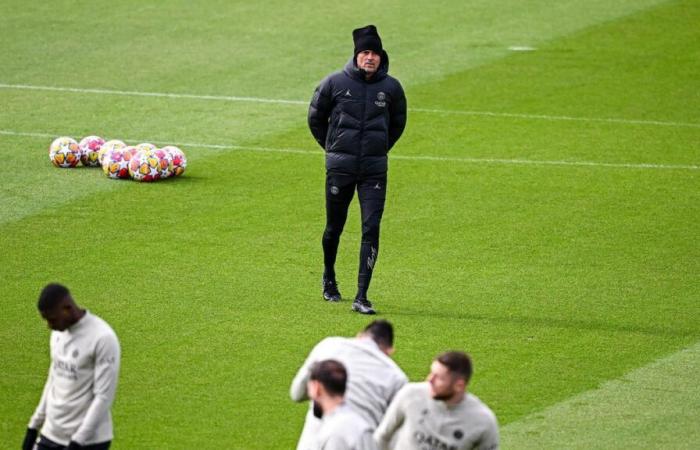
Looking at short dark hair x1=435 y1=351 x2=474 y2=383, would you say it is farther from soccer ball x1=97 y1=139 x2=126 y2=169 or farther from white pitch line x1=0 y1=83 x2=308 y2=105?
white pitch line x1=0 y1=83 x2=308 y2=105

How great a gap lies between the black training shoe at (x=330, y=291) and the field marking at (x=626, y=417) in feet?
11.1

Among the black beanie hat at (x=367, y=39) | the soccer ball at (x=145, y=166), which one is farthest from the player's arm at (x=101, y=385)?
the soccer ball at (x=145, y=166)

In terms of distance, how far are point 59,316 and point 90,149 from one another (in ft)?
39.0

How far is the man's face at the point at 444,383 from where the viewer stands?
8336 mm

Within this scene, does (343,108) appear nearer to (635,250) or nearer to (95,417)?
(635,250)

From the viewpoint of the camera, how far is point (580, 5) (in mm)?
32719

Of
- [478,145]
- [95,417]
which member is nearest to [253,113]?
[478,145]

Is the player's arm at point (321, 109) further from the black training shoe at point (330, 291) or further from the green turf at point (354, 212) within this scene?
the green turf at point (354, 212)

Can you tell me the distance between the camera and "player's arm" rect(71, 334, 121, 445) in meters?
8.95

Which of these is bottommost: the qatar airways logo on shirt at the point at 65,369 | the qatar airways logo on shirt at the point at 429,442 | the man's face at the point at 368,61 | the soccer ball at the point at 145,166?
the qatar airways logo on shirt at the point at 429,442

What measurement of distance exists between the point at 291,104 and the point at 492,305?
1056cm

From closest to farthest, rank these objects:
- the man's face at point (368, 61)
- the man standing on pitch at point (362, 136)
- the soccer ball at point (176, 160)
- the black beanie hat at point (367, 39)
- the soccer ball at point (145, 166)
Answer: the black beanie hat at point (367, 39)
the man's face at point (368, 61)
the man standing on pitch at point (362, 136)
the soccer ball at point (145, 166)
the soccer ball at point (176, 160)

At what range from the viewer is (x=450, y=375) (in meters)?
8.33

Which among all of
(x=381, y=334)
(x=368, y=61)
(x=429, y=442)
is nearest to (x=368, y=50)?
(x=368, y=61)
